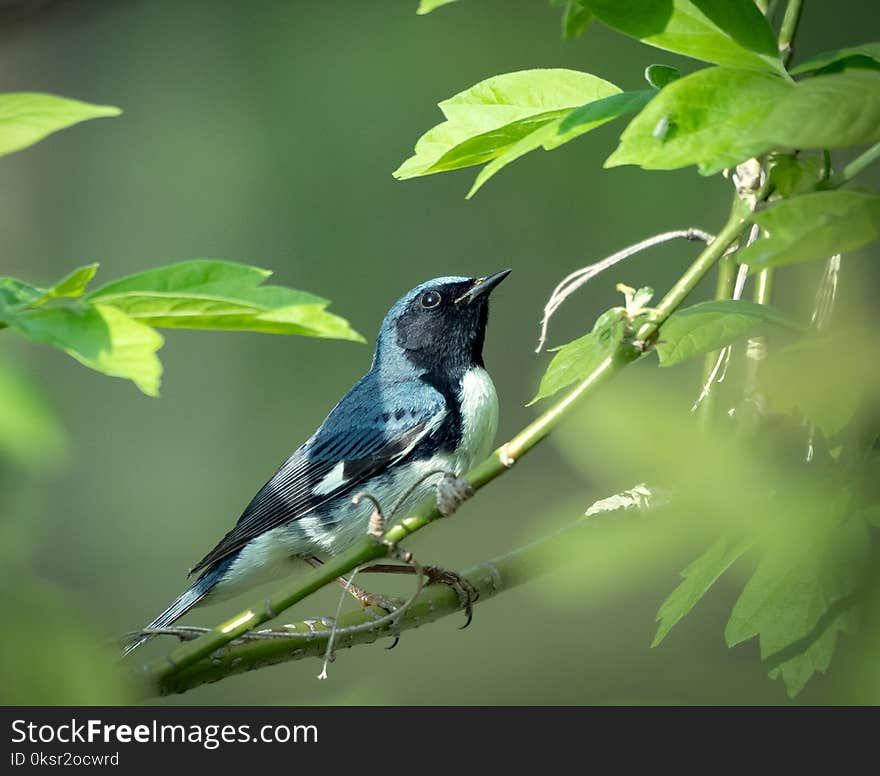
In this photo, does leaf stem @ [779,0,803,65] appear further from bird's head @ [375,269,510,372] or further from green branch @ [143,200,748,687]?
bird's head @ [375,269,510,372]

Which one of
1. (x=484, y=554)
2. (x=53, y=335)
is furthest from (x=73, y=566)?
(x=53, y=335)

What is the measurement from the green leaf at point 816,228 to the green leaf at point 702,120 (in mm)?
41

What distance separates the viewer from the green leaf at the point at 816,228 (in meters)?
0.53

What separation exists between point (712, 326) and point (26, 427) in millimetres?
459

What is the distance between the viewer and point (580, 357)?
868 millimetres

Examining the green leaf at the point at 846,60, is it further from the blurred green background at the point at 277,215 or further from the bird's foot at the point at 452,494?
the blurred green background at the point at 277,215

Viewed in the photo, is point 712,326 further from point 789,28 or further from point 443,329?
point 443,329

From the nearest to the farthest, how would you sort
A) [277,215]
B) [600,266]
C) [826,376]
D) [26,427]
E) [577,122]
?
[26,427] < [826,376] < [577,122] < [600,266] < [277,215]

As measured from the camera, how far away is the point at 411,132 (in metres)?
4.24

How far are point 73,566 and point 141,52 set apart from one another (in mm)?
2281

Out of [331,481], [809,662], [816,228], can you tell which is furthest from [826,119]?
[331,481]

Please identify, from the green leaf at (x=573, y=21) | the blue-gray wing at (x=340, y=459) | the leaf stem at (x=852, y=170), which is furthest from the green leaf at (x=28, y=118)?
the blue-gray wing at (x=340, y=459)

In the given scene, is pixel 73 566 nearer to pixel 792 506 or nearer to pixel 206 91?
pixel 206 91

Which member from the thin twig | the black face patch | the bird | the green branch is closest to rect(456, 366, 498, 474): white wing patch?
the bird
